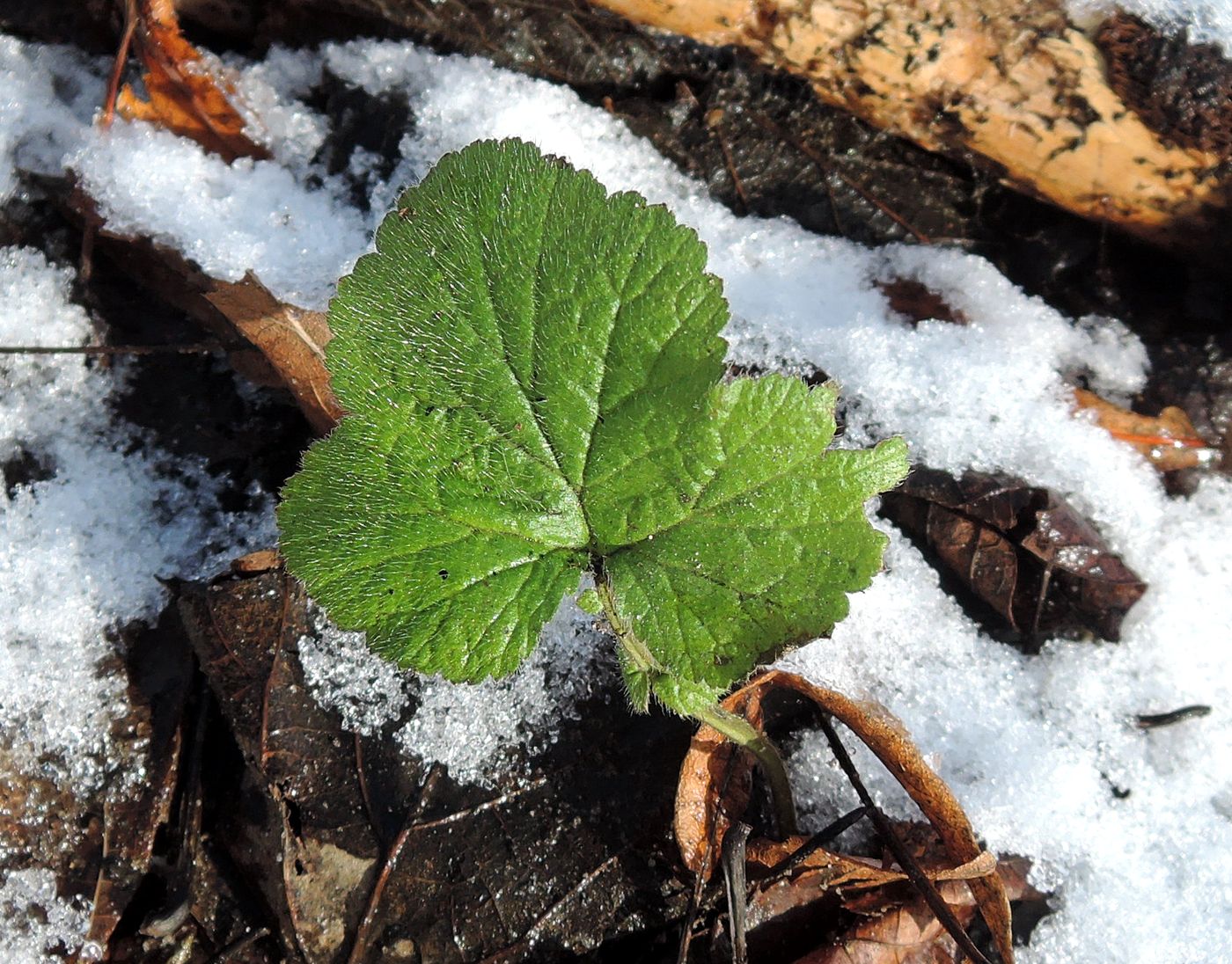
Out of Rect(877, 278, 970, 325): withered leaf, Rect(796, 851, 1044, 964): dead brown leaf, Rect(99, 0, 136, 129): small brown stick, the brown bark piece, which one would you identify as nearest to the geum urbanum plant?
Rect(796, 851, 1044, 964): dead brown leaf

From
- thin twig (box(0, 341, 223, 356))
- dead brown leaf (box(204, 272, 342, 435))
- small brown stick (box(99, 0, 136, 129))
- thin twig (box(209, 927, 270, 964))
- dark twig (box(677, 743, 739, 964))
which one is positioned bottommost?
thin twig (box(209, 927, 270, 964))

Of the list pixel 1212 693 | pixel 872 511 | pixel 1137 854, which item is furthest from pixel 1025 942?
pixel 872 511

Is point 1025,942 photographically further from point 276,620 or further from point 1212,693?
point 276,620

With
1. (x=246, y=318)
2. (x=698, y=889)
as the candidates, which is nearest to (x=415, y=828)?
(x=698, y=889)

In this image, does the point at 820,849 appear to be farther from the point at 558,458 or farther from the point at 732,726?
the point at 558,458

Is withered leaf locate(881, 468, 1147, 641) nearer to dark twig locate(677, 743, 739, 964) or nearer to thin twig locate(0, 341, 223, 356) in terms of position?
dark twig locate(677, 743, 739, 964)

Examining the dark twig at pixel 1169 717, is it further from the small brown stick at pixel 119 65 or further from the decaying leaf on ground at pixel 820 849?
the small brown stick at pixel 119 65
